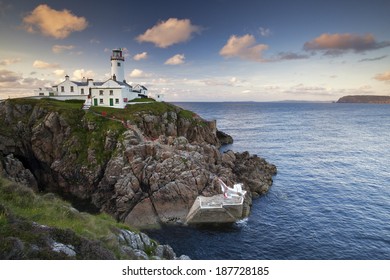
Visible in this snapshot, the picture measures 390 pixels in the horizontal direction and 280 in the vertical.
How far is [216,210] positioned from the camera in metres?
29.0

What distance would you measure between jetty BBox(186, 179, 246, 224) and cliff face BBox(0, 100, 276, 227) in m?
1.28

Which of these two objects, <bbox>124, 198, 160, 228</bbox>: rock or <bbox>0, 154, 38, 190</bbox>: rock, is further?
<bbox>0, 154, 38, 190</bbox>: rock

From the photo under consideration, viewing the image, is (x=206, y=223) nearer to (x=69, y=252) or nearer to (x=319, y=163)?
(x=69, y=252)

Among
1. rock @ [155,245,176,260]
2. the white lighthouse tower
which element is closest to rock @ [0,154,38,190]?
the white lighthouse tower

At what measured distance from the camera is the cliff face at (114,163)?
31000mm

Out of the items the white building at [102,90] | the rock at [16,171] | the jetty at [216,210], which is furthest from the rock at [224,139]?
the rock at [16,171]

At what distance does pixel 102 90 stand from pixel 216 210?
33.9 metres

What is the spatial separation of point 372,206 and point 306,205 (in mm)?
7307

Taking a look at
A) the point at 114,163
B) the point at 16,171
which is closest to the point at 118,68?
the point at 114,163

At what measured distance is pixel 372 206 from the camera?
31.3m

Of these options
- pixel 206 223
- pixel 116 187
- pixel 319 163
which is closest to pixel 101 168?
pixel 116 187

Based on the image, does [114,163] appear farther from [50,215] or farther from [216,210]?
[50,215]

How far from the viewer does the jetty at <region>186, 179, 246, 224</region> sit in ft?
95.0

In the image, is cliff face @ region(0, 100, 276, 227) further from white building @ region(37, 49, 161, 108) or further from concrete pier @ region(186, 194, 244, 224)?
white building @ region(37, 49, 161, 108)
